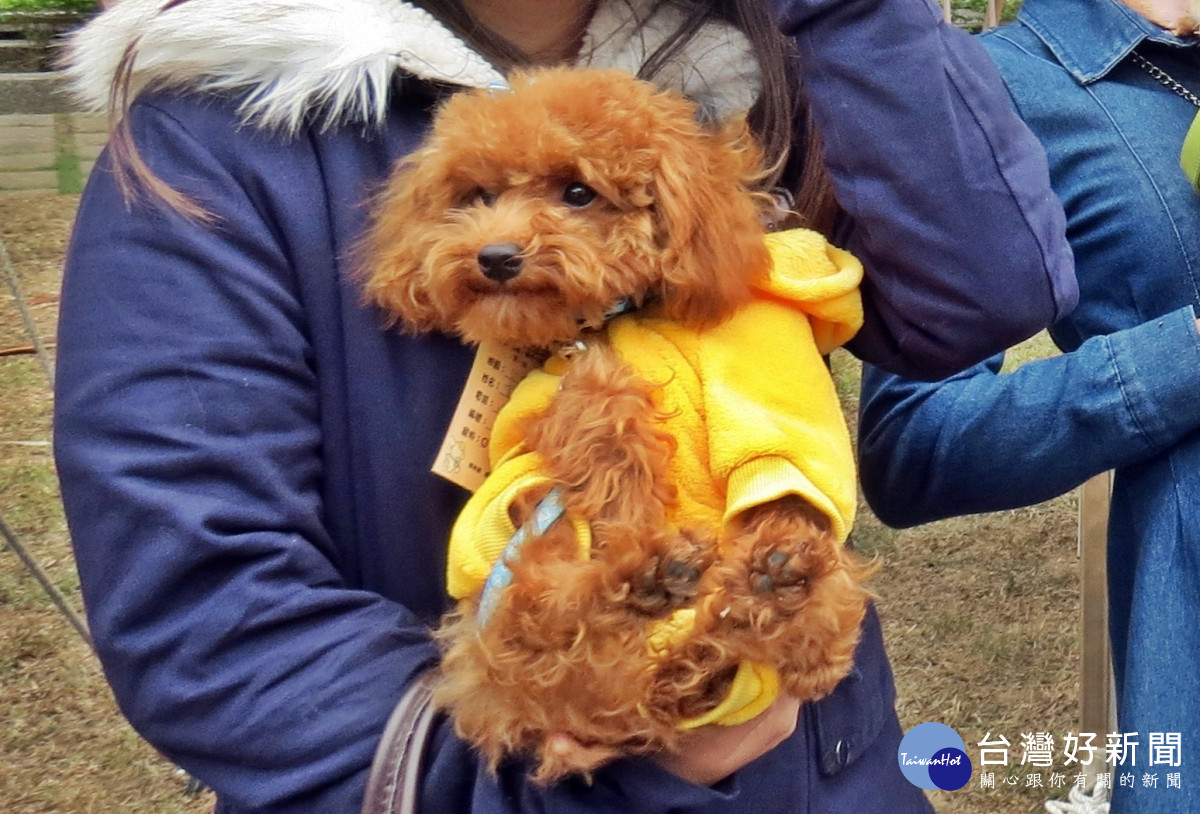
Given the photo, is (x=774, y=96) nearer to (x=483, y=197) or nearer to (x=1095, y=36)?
(x=483, y=197)

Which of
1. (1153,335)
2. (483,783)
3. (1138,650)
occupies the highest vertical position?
(1153,335)

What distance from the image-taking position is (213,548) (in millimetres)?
810

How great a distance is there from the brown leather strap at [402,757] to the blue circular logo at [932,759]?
56 cm

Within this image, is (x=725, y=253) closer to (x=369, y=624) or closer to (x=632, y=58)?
(x=632, y=58)

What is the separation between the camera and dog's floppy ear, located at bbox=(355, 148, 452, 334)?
2.96 feet

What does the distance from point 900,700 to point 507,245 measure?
→ 7.79 feet

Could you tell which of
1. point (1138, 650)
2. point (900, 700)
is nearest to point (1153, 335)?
point (1138, 650)

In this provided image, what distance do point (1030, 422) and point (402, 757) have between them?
90 cm

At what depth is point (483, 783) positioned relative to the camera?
83 cm

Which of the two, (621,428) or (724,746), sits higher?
(621,428)

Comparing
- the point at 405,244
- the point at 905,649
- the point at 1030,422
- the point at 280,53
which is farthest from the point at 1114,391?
the point at 905,649

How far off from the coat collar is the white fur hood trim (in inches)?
34.1

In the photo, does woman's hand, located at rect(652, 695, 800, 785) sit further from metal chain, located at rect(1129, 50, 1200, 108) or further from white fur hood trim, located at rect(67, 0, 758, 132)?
metal chain, located at rect(1129, 50, 1200, 108)

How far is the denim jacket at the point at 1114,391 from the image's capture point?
4.19ft
